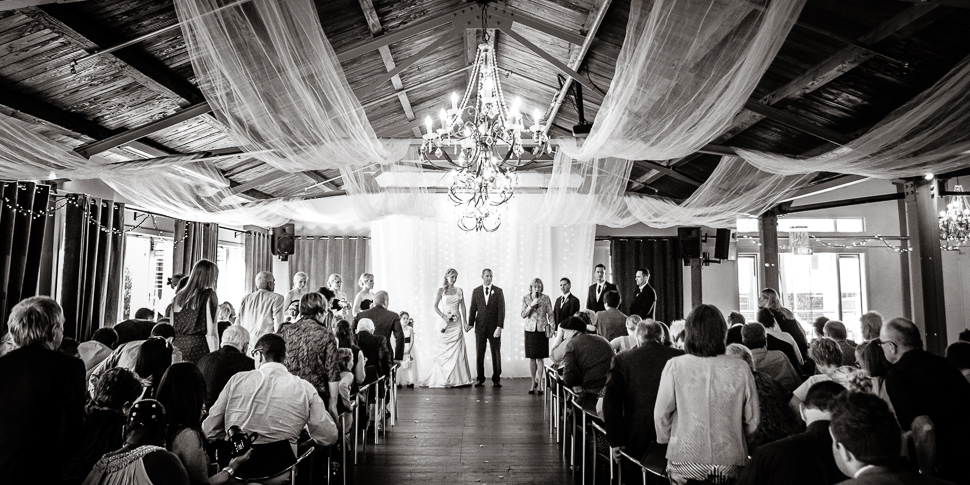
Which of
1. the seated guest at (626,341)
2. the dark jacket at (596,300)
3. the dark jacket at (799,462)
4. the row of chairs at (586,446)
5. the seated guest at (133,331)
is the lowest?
the row of chairs at (586,446)

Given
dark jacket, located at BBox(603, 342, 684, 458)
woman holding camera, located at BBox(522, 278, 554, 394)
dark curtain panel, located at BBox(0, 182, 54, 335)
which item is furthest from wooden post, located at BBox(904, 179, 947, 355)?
dark curtain panel, located at BBox(0, 182, 54, 335)

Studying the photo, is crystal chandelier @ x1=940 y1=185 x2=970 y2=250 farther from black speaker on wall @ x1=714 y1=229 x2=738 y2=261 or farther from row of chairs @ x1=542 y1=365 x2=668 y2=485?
row of chairs @ x1=542 y1=365 x2=668 y2=485

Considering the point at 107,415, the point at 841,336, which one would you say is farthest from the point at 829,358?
the point at 107,415

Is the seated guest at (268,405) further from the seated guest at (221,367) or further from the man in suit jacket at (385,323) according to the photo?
the man in suit jacket at (385,323)

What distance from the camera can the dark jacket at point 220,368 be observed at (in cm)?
361

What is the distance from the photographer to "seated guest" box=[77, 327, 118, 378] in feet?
15.1

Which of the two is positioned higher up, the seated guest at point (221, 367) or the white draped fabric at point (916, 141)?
the white draped fabric at point (916, 141)

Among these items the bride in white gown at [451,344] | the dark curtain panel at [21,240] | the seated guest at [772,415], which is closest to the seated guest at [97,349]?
the dark curtain panel at [21,240]

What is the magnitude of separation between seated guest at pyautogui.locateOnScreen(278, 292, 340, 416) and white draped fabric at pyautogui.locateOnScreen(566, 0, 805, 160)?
2381mm

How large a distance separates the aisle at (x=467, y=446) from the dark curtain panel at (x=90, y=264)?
11.5ft

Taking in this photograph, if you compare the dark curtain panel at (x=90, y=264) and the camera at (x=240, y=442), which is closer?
the camera at (x=240, y=442)

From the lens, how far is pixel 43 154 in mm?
4254

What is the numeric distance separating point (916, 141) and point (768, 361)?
165 cm

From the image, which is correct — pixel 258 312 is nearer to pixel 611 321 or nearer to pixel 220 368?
pixel 220 368
